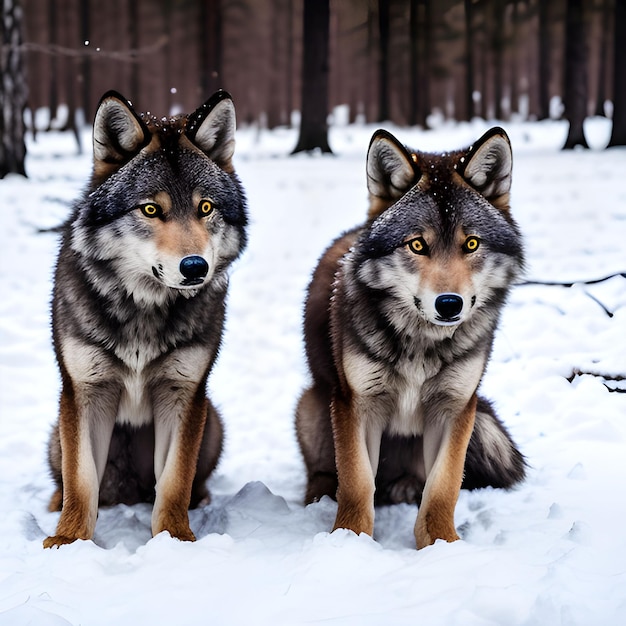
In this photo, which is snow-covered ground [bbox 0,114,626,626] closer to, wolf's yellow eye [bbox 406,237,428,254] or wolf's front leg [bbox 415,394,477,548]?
wolf's front leg [bbox 415,394,477,548]

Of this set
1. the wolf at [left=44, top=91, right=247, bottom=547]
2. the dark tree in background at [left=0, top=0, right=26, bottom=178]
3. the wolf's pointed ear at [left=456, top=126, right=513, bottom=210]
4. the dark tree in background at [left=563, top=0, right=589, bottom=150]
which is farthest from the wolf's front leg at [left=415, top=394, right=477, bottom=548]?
the dark tree in background at [left=563, top=0, right=589, bottom=150]

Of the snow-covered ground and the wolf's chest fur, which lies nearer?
the snow-covered ground

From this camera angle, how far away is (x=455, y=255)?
3.21 m

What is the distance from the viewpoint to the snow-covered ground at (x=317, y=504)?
102 inches

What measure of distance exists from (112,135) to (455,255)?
5.26 ft

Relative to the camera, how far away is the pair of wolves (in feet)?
10.6

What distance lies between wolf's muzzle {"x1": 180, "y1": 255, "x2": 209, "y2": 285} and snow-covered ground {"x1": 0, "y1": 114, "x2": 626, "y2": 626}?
1132 millimetres

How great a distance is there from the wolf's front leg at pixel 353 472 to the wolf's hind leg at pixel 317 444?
1.50ft

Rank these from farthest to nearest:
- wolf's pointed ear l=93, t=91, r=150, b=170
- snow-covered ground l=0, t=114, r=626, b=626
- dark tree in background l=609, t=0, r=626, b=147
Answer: dark tree in background l=609, t=0, r=626, b=147 → wolf's pointed ear l=93, t=91, r=150, b=170 → snow-covered ground l=0, t=114, r=626, b=626

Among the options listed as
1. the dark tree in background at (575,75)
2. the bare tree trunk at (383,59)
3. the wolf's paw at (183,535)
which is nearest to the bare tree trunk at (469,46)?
the bare tree trunk at (383,59)

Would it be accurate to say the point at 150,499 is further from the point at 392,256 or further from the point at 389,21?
the point at 389,21

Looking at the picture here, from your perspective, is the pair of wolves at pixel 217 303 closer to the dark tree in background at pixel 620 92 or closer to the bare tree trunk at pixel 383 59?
the bare tree trunk at pixel 383 59

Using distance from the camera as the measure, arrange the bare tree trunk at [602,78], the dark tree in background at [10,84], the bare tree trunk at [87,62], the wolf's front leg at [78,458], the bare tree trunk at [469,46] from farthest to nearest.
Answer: the bare tree trunk at [602,78]
the bare tree trunk at [87,62]
the bare tree trunk at [469,46]
the dark tree in background at [10,84]
the wolf's front leg at [78,458]

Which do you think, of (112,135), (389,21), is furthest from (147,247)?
(389,21)
